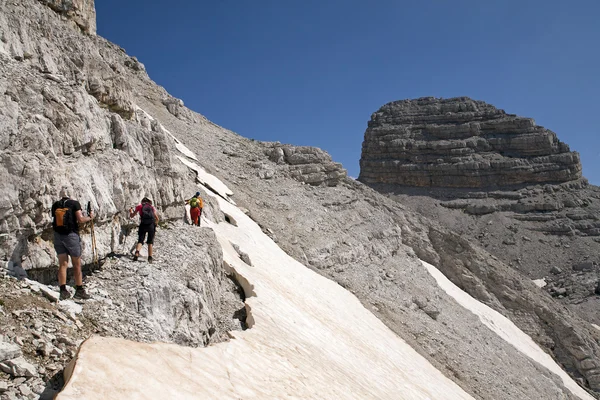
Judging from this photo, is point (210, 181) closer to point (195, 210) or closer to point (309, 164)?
point (195, 210)

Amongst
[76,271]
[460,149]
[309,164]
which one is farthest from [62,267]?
[460,149]

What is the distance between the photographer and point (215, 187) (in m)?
22.0

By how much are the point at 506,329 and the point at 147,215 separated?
27.5 m

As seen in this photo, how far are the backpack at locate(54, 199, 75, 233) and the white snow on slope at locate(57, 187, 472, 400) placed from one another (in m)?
2.01

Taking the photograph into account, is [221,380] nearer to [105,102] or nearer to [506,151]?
[105,102]

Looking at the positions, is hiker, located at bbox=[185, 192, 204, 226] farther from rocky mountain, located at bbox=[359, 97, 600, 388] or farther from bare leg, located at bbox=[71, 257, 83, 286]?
rocky mountain, located at bbox=[359, 97, 600, 388]

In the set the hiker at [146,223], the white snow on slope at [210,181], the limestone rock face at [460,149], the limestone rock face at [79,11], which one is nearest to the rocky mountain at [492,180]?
the limestone rock face at [460,149]

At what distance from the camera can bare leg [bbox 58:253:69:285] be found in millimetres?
6277

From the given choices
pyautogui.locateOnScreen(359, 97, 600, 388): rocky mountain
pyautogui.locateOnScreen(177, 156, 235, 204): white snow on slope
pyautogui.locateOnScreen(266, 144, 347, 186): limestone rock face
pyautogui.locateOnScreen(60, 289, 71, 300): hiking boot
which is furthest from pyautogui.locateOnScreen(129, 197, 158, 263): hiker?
pyautogui.locateOnScreen(359, 97, 600, 388): rocky mountain

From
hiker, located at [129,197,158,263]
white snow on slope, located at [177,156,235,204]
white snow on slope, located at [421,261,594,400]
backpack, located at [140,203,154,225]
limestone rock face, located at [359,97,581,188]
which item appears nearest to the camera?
hiker, located at [129,197,158,263]

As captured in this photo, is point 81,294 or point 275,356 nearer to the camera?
point 81,294

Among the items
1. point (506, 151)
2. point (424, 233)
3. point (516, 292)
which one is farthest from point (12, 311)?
point (506, 151)

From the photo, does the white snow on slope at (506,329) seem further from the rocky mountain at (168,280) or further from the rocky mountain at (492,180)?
the rocky mountain at (492,180)

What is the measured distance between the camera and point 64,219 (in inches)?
253
